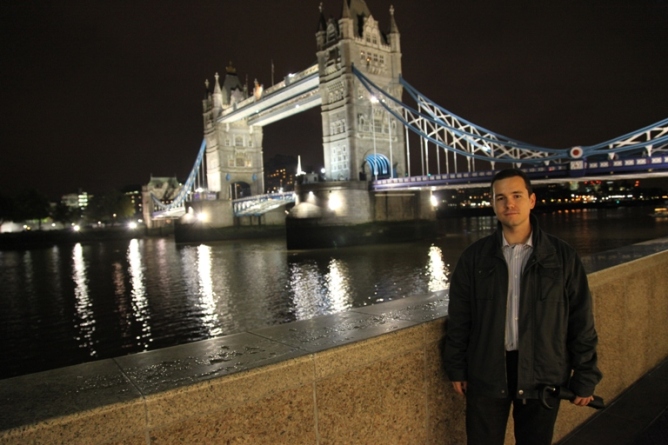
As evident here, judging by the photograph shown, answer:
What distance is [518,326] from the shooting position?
1.78 meters

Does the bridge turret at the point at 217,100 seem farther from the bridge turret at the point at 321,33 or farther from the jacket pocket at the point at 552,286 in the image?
the jacket pocket at the point at 552,286

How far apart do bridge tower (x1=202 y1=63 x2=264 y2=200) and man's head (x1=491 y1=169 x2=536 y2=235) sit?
163ft

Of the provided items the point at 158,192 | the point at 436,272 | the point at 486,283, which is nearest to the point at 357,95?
the point at 436,272

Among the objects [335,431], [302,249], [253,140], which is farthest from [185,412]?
[253,140]

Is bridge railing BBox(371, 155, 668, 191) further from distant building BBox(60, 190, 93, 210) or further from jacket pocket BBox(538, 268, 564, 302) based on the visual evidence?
distant building BBox(60, 190, 93, 210)

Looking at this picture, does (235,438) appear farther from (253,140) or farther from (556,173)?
(253,140)

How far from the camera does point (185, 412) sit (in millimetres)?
1438

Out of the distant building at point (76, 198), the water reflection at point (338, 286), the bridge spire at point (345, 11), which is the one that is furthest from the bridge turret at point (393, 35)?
the distant building at point (76, 198)

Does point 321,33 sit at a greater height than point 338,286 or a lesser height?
greater

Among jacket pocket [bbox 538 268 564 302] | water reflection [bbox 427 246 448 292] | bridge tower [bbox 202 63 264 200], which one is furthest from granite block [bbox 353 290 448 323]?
bridge tower [bbox 202 63 264 200]

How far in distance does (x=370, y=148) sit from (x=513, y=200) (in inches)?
1258

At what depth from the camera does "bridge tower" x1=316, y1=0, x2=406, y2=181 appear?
32.5 meters

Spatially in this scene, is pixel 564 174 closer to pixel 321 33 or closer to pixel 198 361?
pixel 321 33

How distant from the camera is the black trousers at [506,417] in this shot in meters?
1.81
